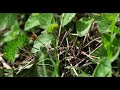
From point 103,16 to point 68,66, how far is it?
33 cm

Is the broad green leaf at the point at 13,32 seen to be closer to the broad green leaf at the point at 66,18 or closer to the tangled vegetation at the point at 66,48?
the tangled vegetation at the point at 66,48

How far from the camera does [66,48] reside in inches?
54.9

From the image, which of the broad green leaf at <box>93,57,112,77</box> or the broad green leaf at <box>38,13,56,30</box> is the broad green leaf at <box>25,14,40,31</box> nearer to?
the broad green leaf at <box>38,13,56,30</box>

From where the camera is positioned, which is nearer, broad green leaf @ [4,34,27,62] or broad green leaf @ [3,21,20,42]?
broad green leaf @ [4,34,27,62]

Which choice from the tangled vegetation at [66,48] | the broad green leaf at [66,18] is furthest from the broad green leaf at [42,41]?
the broad green leaf at [66,18]

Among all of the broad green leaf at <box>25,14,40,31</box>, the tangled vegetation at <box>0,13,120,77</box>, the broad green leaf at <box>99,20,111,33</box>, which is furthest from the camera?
the broad green leaf at <box>25,14,40,31</box>

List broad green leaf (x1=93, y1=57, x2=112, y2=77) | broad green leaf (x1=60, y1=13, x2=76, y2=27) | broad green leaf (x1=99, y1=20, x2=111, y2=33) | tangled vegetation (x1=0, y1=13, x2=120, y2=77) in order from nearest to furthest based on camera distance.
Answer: broad green leaf (x1=93, y1=57, x2=112, y2=77) < tangled vegetation (x1=0, y1=13, x2=120, y2=77) < broad green leaf (x1=99, y1=20, x2=111, y2=33) < broad green leaf (x1=60, y1=13, x2=76, y2=27)

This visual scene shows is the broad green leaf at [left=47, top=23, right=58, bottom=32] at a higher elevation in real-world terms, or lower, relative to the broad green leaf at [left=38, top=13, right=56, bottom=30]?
lower

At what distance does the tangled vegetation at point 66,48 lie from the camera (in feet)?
4.04

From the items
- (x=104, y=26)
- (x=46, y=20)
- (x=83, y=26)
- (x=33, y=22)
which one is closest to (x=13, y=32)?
(x=33, y=22)

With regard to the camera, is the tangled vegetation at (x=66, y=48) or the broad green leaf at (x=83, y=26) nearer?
the tangled vegetation at (x=66, y=48)

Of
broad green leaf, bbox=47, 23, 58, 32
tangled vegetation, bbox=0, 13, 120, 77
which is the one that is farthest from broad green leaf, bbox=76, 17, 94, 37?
broad green leaf, bbox=47, 23, 58, 32

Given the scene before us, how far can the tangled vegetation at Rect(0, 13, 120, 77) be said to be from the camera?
48.4 inches
